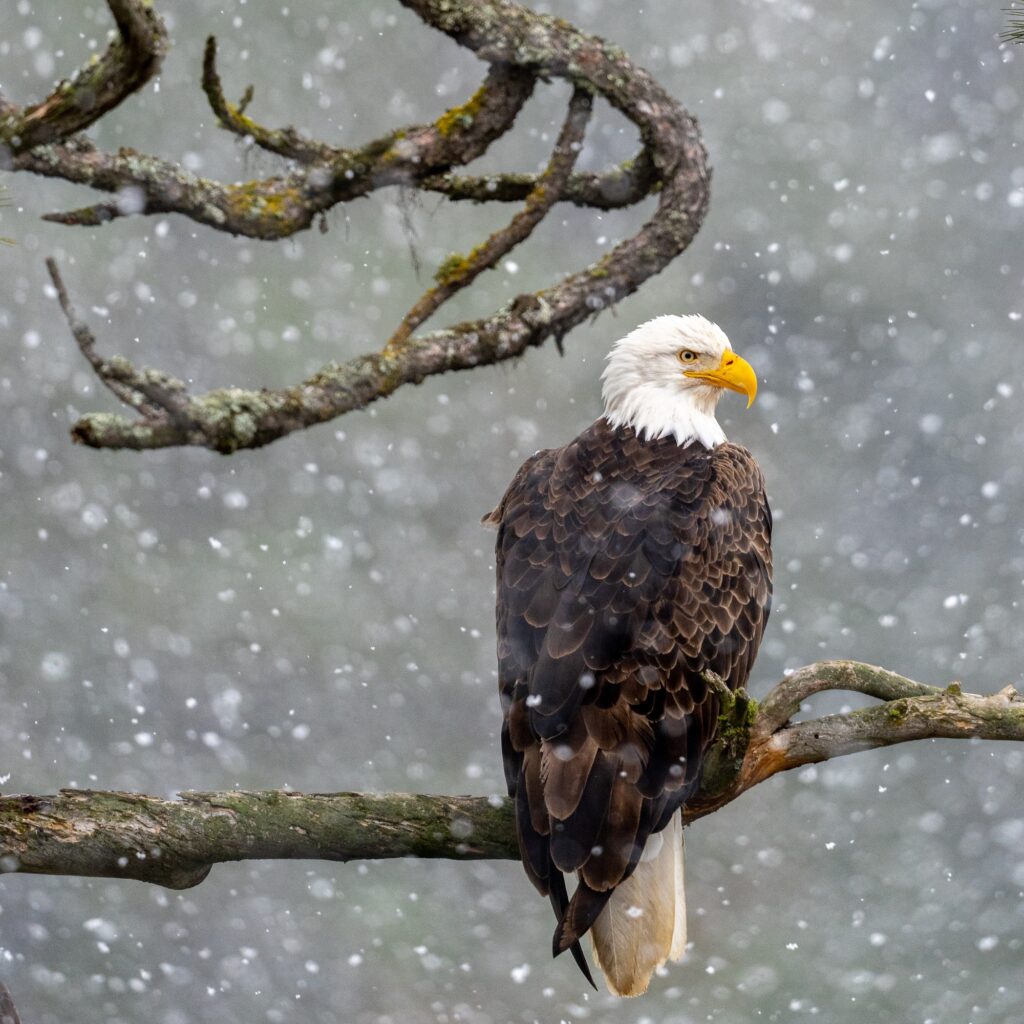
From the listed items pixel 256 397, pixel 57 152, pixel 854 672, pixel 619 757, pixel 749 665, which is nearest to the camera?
pixel 256 397

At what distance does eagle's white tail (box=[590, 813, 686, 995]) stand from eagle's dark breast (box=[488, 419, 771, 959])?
9.2 inches

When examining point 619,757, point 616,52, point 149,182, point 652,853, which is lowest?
point 652,853

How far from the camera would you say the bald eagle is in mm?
3531

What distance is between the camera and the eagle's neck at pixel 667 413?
15.0 ft

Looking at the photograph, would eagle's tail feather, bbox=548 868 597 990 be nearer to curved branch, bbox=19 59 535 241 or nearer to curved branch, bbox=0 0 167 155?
curved branch, bbox=19 59 535 241

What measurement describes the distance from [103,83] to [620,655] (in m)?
2.09

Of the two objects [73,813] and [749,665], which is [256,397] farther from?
[749,665]

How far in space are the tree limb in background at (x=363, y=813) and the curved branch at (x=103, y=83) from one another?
1.65 metres

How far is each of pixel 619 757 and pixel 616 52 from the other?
2249 millimetres

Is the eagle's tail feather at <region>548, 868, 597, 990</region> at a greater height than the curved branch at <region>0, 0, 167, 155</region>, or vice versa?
the curved branch at <region>0, 0, 167, 155</region>

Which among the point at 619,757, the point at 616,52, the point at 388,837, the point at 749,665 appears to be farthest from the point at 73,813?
the point at 616,52

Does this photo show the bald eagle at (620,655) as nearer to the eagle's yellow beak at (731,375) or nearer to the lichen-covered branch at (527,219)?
the eagle's yellow beak at (731,375)

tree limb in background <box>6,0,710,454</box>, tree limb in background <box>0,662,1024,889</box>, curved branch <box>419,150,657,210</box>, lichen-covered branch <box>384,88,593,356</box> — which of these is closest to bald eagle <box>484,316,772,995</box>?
tree limb in background <box>0,662,1024,889</box>

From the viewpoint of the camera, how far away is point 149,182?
11.4ft
